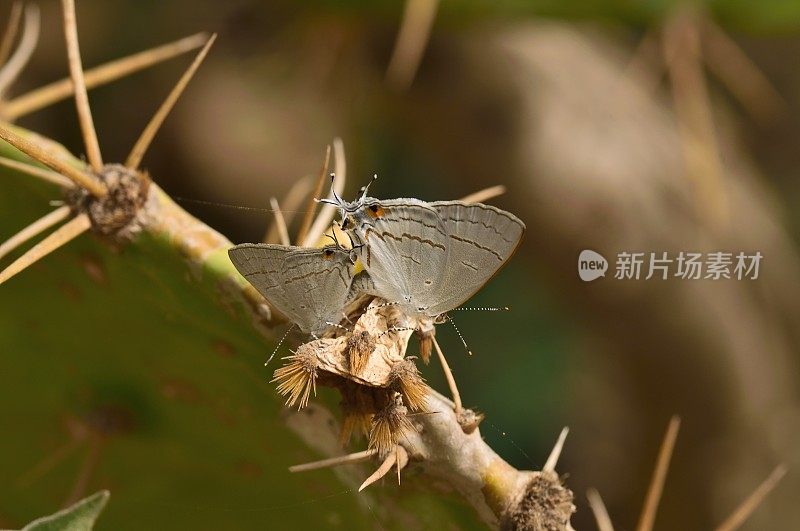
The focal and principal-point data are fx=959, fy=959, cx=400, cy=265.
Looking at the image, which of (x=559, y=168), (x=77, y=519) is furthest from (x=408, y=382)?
(x=559, y=168)

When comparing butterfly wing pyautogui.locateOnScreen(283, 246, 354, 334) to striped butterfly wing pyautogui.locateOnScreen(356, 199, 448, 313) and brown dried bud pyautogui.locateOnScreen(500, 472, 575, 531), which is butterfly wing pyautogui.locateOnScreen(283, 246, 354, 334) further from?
brown dried bud pyautogui.locateOnScreen(500, 472, 575, 531)

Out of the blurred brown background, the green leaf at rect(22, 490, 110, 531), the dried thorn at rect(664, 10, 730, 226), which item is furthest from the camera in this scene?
the blurred brown background

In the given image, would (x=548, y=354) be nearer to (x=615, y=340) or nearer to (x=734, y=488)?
(x=615, y=340)

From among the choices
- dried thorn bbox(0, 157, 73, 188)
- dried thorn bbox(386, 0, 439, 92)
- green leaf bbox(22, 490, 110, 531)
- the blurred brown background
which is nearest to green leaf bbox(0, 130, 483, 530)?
dried thorn bbox(0, 157, 73, 188)

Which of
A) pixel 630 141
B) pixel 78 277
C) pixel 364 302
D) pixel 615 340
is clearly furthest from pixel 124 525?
pixel 630 141

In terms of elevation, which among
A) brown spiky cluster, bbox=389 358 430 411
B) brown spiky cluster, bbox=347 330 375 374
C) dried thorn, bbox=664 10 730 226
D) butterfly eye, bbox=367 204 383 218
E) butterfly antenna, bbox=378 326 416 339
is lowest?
brown spiky cluster, bbox=389 358 430 411

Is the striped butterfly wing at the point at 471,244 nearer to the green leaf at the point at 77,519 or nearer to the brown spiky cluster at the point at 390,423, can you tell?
the brown spiky cluster at the point at 390,423
